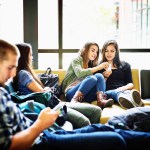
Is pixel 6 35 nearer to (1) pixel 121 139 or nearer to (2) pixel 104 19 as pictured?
(2) pixel 104 19

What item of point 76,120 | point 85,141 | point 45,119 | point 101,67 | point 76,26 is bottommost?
point 76,120

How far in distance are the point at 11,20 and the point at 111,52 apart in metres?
1.60

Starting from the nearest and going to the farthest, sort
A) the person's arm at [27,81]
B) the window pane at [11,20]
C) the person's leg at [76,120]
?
the person's leg at [76,120], the person's arm at [27,81], the window pane at [11,20]

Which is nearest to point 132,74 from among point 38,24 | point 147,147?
point 38,24

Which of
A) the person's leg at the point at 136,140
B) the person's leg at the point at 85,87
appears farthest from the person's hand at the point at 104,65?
the person's leg at the point at 136,140

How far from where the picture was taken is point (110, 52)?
3.54 meters

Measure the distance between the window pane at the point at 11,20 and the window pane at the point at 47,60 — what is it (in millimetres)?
399

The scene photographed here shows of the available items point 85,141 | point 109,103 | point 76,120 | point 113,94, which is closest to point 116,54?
point 113,94

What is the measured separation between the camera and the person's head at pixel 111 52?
353 cm

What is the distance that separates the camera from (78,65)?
336cm

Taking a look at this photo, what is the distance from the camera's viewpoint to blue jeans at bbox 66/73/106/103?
10.2 ft

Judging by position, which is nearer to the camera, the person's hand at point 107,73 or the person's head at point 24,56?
the person's head at point 24,56

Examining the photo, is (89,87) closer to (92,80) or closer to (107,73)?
(92,80)

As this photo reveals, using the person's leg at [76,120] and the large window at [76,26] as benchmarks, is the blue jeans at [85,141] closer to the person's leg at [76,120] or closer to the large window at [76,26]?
the person's leg at [76,120]
